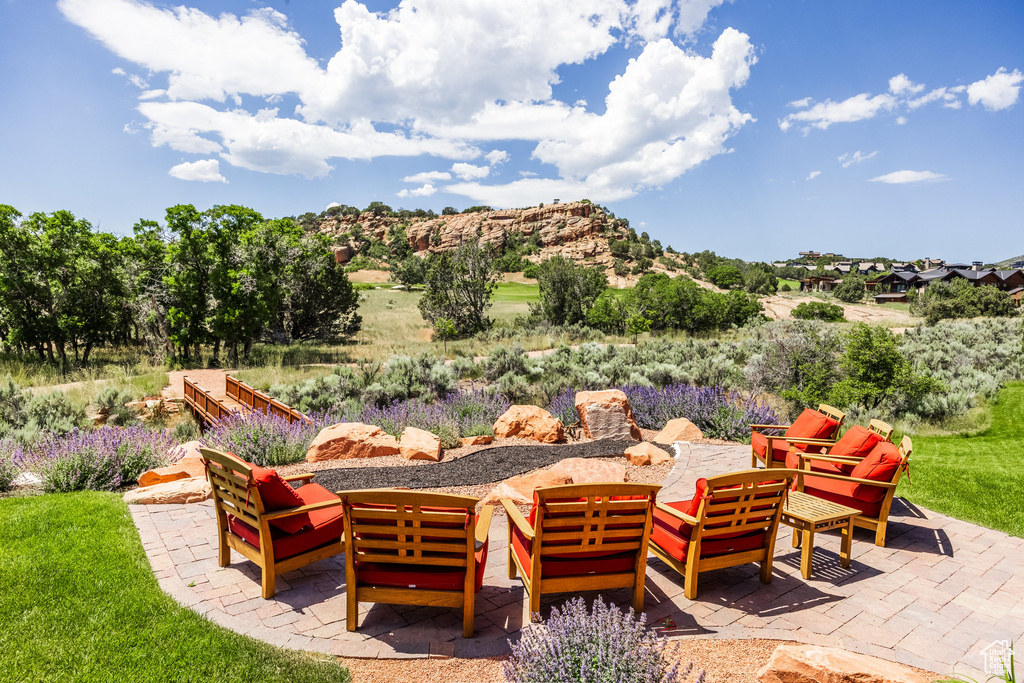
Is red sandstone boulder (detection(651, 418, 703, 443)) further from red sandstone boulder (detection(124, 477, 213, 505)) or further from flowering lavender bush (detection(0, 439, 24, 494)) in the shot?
flowering lavender bush (detection(0, 439, 24, 494))

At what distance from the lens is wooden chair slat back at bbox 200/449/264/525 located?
10.9 ft

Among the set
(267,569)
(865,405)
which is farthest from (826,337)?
(267,569)

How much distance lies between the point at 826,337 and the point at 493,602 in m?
13.3

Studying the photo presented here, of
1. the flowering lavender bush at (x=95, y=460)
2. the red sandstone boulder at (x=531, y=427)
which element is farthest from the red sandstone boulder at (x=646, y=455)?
the flowering lavender bush at (x=95, y=460)

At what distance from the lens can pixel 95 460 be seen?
597 cm

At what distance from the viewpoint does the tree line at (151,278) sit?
54.8 feet

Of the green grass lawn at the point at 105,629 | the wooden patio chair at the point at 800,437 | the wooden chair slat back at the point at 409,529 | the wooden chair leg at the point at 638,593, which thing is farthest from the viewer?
the wooden patio chair at the point at 800,437

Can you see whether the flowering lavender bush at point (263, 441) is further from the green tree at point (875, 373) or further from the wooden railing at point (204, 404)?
the green tree at point (875, 373)

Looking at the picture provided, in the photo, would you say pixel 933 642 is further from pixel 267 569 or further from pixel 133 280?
pixel 133 280

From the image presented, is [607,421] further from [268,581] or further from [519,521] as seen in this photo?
[268,581]

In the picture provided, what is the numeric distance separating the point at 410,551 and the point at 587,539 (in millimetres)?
1043

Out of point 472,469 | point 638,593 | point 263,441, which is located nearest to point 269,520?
point 638,593

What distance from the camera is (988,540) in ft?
15.0

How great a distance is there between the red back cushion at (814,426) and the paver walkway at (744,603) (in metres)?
1.45
